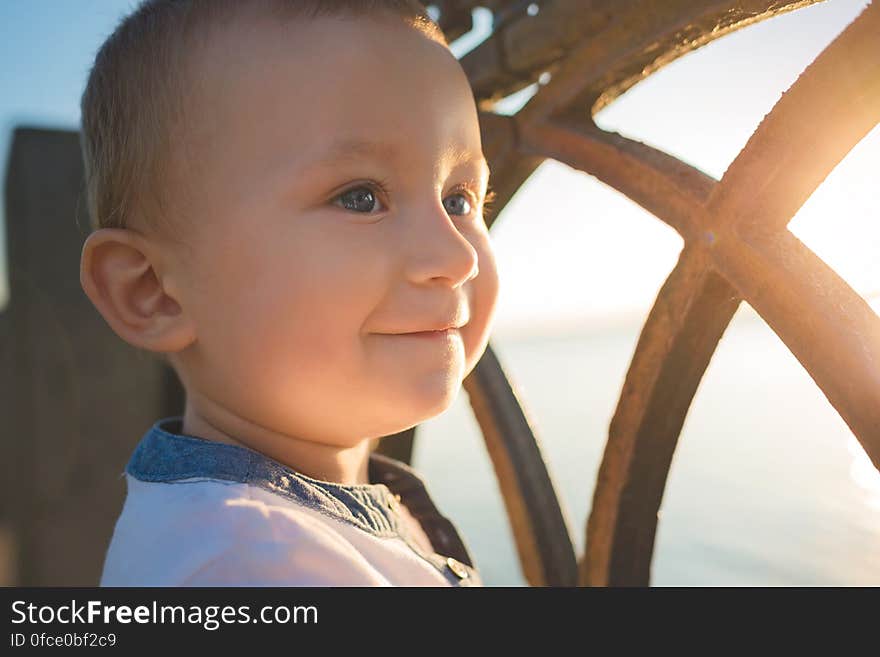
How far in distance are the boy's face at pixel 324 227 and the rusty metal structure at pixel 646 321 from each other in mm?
205

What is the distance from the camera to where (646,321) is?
734 mm

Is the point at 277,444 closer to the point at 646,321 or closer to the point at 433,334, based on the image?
the point at 433,334

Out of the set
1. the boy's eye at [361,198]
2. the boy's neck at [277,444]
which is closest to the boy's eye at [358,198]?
the boy's eye at [361,198]

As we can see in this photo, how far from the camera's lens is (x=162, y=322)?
736mm

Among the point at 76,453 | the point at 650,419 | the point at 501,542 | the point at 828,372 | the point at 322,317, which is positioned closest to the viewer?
the point at 828,372

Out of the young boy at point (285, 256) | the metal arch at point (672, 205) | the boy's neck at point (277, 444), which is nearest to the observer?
the metal arch at point (672, 205)

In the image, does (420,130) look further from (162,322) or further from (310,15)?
(162,322)

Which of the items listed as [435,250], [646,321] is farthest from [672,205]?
[435,250]

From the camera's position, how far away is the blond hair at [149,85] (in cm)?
71

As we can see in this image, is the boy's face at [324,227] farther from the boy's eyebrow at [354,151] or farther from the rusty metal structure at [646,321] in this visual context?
the rusty metal structure at [646,321]

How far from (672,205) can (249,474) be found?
51 centimetres
